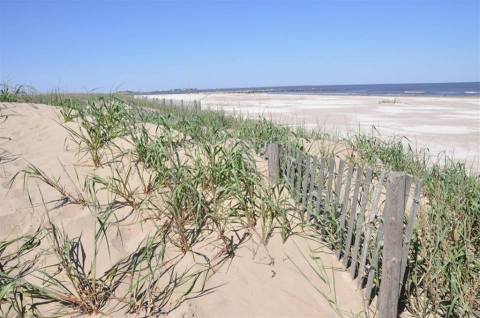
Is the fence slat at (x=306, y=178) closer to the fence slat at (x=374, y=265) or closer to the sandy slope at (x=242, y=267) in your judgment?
the sandy slope at (x=242, y=267)

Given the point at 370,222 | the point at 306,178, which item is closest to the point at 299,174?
the point at 306,178

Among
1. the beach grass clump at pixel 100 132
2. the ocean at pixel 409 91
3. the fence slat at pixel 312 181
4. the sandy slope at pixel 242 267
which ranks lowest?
the sandy slope at pixel 242 267

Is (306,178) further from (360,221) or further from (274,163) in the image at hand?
(360,221)

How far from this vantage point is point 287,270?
2732mm

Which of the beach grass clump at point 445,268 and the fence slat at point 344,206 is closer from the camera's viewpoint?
the beach grass clump at point 445,268

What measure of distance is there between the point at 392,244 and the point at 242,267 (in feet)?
3.70

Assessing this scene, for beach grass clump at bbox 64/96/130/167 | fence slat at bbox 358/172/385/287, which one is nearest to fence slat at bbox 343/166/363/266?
fence slat at bbox 358/172/385/287

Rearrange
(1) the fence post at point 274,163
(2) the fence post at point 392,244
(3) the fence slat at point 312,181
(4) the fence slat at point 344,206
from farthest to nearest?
(1) the fence post at point 274,163 → (3) the fence slat at point 312,181 → (4) the fence slat at point 344,206 → (2) the fence post at point 392,244

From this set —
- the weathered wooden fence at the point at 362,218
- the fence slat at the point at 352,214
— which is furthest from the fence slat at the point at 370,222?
the fence slat at the point at 352,214

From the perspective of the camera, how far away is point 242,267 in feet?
8.82

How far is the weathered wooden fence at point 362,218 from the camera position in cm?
215

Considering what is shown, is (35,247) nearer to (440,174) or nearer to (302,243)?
(302,243)

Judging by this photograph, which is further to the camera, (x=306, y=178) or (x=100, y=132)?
(x=100, y=132)

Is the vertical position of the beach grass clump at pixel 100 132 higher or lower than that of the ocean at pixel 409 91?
lower
